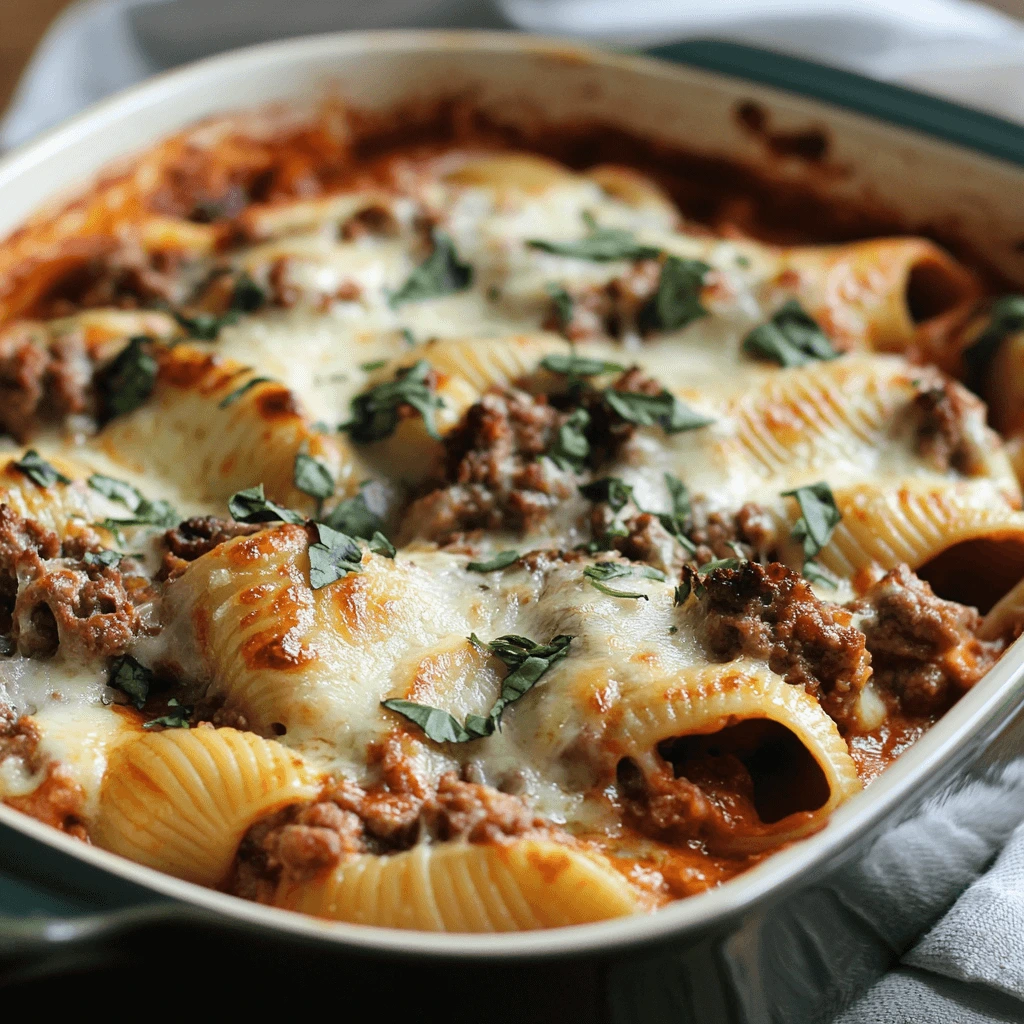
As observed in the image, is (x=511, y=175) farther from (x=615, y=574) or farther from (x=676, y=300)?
(x=615, y=574)

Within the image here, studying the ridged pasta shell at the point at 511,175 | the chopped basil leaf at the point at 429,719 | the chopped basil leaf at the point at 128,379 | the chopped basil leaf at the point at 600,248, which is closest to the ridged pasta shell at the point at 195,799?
the chopped basil leaf at the point at 429,719

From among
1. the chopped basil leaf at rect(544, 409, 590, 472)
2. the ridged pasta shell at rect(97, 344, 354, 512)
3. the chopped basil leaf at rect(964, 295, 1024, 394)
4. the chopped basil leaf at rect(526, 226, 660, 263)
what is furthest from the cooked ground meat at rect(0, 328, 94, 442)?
the chopped basil leaf at rect(964, 295, 1024, 394)

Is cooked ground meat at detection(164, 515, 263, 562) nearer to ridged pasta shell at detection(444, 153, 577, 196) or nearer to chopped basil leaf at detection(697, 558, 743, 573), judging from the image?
chopped basil leaf at detection(697, 558, 743, 573)

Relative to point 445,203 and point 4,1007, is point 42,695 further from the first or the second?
point 445,203

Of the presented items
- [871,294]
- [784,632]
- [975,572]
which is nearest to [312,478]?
[784,632]

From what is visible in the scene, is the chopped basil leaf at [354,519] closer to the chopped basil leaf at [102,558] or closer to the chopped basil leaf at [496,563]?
the chopped basil leaf at [496,563]

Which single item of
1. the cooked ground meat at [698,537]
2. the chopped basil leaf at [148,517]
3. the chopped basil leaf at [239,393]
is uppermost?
the chopped basil leaf at [239,393]

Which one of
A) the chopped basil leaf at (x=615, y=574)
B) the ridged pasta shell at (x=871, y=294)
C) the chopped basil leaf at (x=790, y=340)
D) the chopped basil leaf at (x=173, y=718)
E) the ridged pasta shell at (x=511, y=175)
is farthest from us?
the ridged pasta shell at (x=511, y=175)
